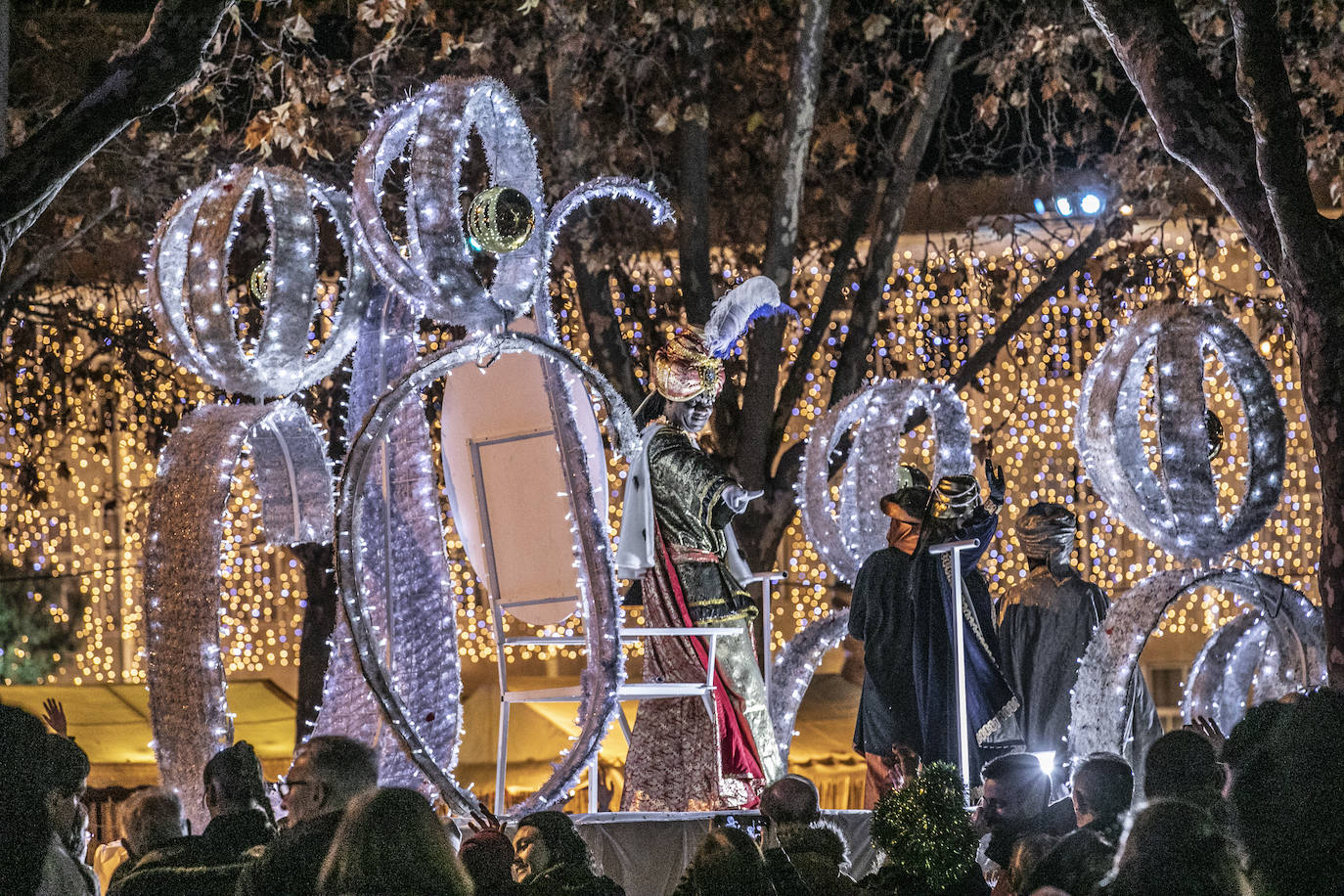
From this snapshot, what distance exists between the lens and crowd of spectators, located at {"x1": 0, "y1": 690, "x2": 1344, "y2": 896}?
288 centimetres

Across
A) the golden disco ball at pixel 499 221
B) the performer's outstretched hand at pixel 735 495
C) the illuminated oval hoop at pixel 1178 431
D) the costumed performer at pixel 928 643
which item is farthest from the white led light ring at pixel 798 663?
the golden disco ball at pixel 499 221

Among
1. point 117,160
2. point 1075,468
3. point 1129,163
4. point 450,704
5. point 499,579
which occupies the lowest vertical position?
point 450,704

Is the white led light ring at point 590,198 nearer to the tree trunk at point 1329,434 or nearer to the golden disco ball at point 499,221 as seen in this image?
the golden disco ball at point 499,221

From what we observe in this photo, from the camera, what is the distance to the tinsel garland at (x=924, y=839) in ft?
12.6

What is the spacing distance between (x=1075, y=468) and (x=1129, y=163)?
3578 millimetres

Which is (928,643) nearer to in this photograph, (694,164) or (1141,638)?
(1141,638)

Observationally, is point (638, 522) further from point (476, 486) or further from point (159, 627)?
point (159, 627)

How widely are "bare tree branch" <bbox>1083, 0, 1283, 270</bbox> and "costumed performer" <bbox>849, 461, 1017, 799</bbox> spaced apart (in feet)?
4.91

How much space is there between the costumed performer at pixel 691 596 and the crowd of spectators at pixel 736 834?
2437mm

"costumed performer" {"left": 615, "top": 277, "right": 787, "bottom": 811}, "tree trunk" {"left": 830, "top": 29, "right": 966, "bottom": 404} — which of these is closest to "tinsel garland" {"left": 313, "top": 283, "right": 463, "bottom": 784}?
"costumed performer" {"left": 615, "top": 277, "right": 787, "bottom": 811}

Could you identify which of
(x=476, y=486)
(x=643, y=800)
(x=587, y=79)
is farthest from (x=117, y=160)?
(x=643, y=800)

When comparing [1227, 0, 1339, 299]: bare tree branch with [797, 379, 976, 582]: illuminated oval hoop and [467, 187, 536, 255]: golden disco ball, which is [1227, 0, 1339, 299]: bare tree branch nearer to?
[797, 379, 976, 582]: illuminated oval hoop

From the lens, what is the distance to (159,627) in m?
5.64

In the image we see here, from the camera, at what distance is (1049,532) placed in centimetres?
774
